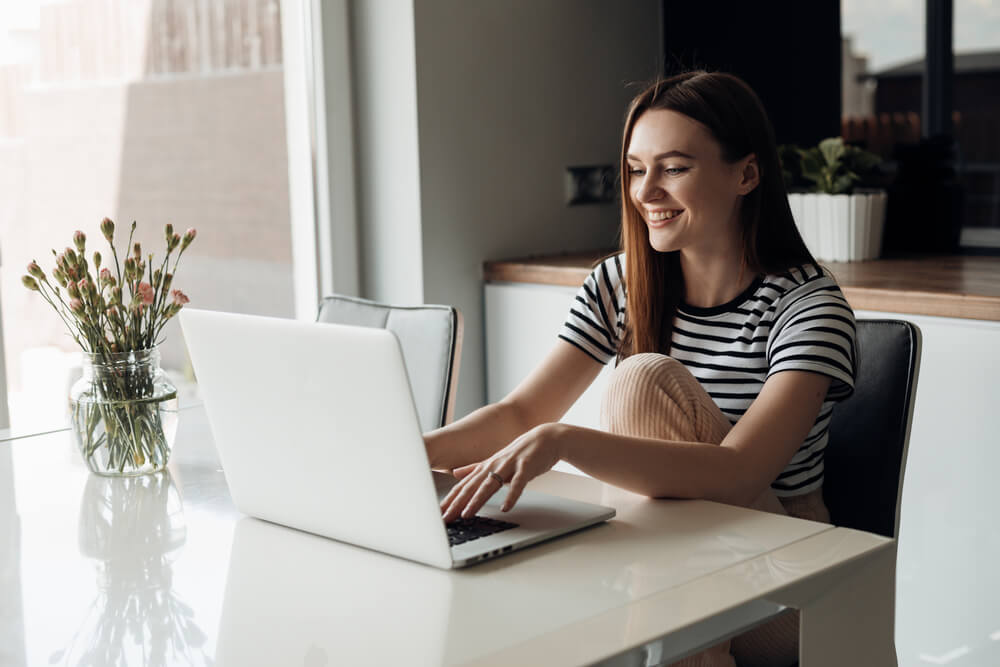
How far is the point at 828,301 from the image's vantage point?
1419mm

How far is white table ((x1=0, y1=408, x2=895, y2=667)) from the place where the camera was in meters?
0.85

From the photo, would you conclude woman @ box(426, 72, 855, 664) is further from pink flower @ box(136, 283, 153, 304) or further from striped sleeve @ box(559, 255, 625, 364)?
pink flower @ box(136, 283, 153, 304)

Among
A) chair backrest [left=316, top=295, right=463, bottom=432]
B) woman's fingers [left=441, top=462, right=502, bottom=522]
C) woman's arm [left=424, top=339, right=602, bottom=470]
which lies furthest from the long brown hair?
woman's fingers [left=441, top=462, right=502, bottom=522]

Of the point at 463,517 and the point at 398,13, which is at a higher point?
the point at 398,13

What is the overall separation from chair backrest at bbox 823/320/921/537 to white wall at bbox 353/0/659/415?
1.40 meters

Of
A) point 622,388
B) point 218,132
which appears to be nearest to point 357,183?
point 218,132

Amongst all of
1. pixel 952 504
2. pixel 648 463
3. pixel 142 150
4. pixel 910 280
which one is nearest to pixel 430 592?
pixel 648 463

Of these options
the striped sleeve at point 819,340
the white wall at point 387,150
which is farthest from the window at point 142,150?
the striped sleeve at point 819,340

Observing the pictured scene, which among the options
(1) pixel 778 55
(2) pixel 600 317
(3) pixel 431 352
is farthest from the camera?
(1) pixel 778 55

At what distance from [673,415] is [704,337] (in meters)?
0.31

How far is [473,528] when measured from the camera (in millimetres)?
1071

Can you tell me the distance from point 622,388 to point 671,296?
0.36 m

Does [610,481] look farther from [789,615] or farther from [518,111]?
[518,111]

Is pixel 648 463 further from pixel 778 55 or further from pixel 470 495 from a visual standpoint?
pixel 778 55
